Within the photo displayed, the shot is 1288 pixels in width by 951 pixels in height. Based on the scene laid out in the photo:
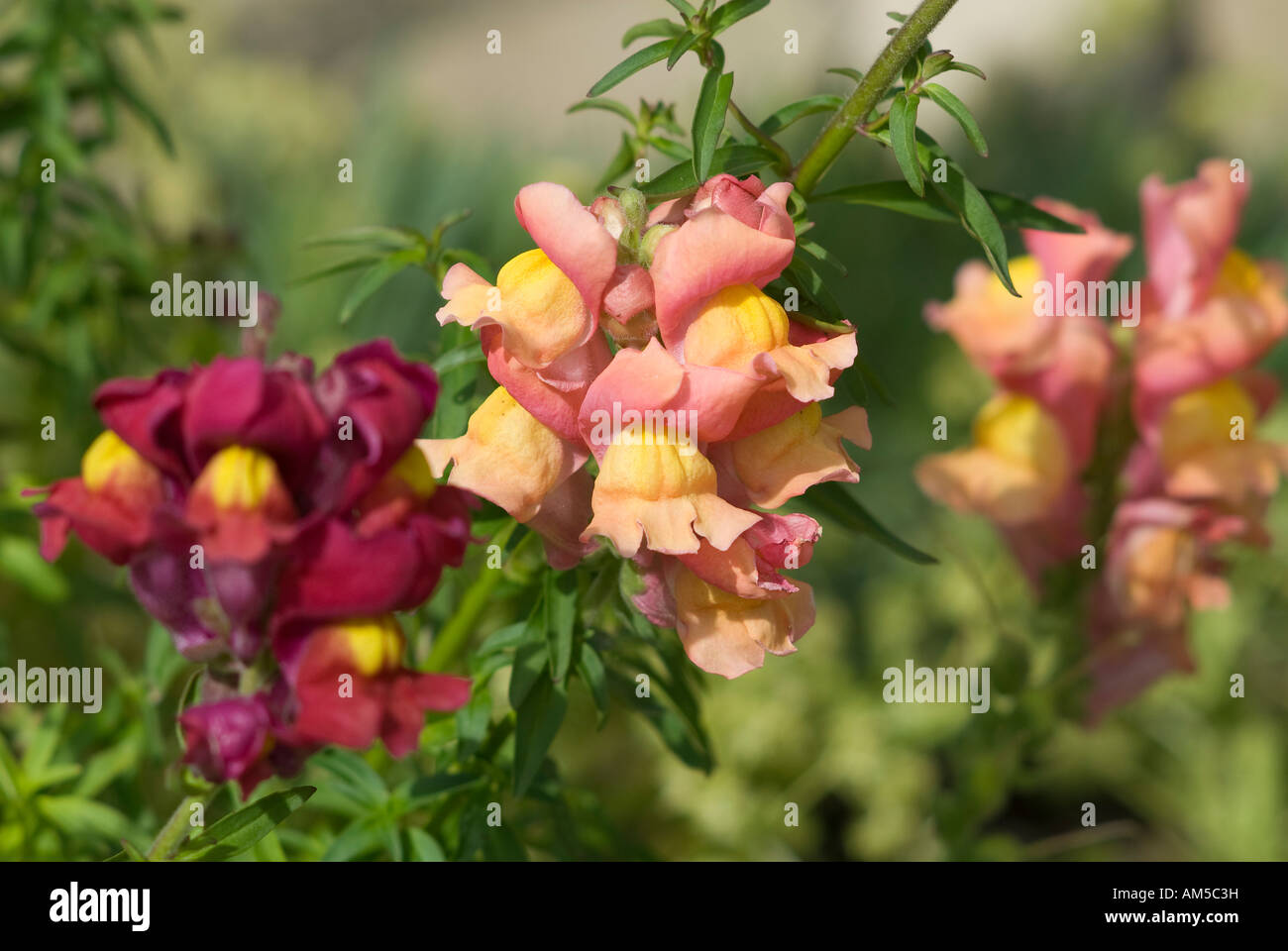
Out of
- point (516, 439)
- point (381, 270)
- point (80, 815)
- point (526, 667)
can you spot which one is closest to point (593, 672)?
point (526, 667)

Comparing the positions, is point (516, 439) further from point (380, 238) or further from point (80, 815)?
point (80, 815)

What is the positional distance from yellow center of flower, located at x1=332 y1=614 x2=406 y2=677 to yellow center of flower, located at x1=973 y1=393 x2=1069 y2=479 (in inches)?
25.3

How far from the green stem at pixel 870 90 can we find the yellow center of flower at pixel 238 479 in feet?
0.99

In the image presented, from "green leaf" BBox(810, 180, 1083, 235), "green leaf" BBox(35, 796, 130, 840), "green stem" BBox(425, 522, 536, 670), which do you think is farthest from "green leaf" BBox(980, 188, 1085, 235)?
"green leaf" BBox(35, 796, 130, 840)

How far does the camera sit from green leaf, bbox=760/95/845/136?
627mm

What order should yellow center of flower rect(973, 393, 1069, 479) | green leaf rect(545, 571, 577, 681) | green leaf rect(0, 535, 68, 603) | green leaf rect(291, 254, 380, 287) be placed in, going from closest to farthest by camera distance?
green leaf rect(545, 571, 577, 681)
green leaf rect(291, 254, 380, 287)
green leaf rect(0, 535, 68, 603)
yellow center of flower rect(973, 393, 1069, 479)

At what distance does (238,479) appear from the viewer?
50 centimetres

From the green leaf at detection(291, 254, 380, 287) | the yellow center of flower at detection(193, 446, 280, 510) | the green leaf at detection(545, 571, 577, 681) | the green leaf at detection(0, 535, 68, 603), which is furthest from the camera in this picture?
the green leaf at detection(0, 535, 68, 603)

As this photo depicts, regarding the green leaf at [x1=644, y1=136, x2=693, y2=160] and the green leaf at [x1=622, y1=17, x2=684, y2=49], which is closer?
the green leaf at [x1=622, y1=17, x2=684, y2=49]

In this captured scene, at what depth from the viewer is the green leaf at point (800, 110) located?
627mm

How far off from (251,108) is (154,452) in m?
1.57

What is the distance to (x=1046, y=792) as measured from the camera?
1725mm

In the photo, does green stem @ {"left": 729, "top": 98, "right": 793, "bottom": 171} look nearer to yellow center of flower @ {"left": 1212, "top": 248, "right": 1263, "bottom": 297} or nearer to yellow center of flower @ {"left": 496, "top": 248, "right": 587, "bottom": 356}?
yellow center of flower @ {"left": 496, "top": 248, "right": 587, "bottom": 356}
